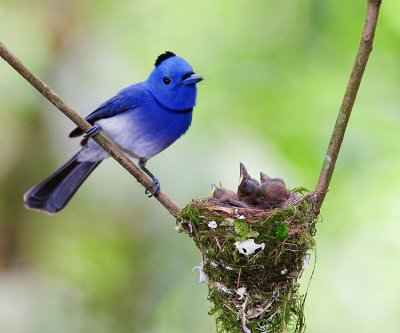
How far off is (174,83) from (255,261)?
134 centimetres

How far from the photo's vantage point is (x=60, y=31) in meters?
4.78

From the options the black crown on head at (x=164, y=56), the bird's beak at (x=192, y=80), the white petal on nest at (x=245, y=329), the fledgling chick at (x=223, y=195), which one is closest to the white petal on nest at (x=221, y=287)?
the white petal on nest at (x=245, y=329)

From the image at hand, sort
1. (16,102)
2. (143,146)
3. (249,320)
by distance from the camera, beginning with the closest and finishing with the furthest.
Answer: (249,320), (143,146), (16,102)

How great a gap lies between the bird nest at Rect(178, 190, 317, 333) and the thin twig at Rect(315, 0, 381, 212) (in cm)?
40

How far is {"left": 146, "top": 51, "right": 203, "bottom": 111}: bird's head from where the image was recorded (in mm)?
4242

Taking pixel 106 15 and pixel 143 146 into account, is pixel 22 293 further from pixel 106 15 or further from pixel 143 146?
pixel 106 15

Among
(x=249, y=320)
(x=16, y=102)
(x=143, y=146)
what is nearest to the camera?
(x=249, y=320)

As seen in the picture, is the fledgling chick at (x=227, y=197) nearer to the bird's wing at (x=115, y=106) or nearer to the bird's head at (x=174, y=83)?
the bird's head at (x=174, y=83)

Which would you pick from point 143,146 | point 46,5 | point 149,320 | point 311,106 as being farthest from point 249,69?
point 149,320

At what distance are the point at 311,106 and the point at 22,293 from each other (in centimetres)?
220

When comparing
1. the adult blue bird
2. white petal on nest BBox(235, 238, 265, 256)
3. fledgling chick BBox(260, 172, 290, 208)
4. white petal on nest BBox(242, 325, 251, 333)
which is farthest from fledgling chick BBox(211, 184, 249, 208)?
white petal on nest BBox(242, 325, 251, 333)

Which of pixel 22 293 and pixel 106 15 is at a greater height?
pixel 106 15

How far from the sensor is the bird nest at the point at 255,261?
11.0 ft

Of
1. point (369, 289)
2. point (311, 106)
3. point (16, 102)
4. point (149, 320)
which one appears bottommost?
point (149, 320)
